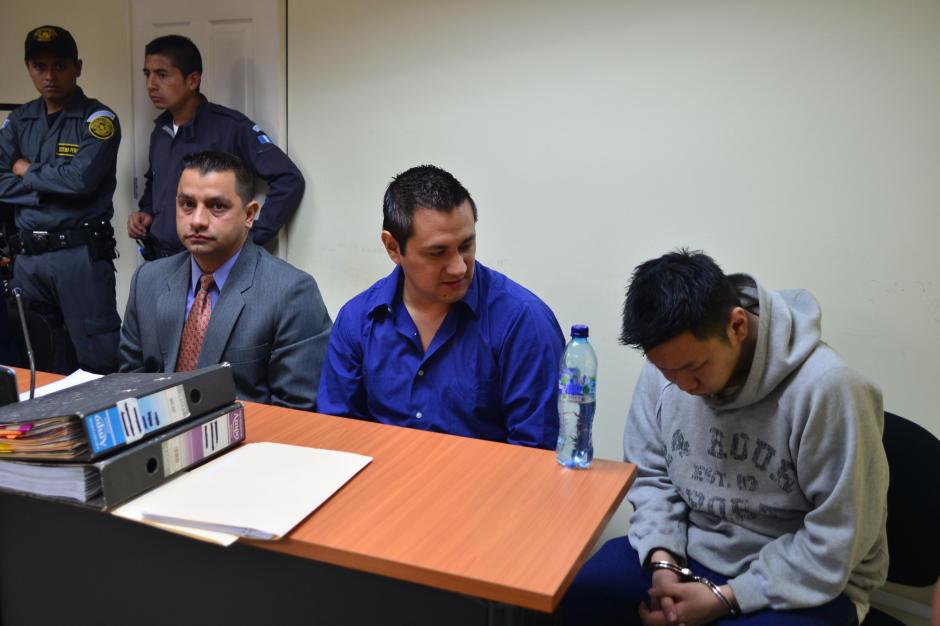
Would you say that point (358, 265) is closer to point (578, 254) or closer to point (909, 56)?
point (578, 254)

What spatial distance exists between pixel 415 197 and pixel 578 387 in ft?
2.18

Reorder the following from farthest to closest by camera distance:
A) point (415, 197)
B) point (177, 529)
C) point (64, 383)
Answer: point (415, 197), point (64, 383), point (177, 529)

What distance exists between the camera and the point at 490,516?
42.8 inches

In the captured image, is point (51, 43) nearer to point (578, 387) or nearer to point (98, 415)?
point (98, 415)

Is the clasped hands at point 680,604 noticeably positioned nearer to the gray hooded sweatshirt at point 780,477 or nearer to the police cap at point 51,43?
the gray hooded sweatshirt at point 780,477

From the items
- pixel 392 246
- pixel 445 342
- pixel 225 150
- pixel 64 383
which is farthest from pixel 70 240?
pixel 445 342

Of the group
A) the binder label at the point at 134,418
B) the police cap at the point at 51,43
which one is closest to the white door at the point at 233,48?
the police cap at the point at 51,43

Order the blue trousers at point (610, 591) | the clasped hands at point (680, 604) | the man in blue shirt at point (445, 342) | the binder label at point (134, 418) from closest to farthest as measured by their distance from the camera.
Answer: the binder label at point (134, 418), the clasped hands at point (680, 604), the blue trousers at point (610, 591), the man in blue shirt at point (445, 342)

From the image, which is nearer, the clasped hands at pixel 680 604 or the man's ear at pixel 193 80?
the clasped hands at pixel 680 604

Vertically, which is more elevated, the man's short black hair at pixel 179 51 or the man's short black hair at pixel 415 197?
the man's short black hair at pixel 179 51

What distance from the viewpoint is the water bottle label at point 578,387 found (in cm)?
127

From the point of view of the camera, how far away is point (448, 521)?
1.07 metres

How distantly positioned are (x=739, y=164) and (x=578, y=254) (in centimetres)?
60

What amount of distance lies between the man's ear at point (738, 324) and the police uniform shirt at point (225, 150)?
216 cm
